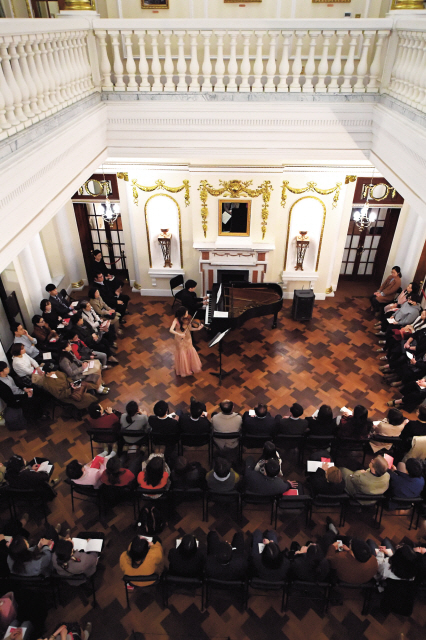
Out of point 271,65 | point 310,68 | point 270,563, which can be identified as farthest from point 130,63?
point 270,563

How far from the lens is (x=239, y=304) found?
8.24 m

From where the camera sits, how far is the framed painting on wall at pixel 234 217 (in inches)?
341

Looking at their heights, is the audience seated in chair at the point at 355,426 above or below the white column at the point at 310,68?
below

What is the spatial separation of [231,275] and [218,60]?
14.9ft

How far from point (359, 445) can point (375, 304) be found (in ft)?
13.7

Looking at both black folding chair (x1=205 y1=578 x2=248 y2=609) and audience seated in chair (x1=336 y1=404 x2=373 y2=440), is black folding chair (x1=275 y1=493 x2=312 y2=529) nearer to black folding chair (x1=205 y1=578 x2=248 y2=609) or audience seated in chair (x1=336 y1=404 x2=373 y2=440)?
black folding chair (x1=205 y1=578 x2=248 y2=609)

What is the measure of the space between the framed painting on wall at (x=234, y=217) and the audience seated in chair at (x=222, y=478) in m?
5.38

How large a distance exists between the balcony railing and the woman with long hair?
11.3ft

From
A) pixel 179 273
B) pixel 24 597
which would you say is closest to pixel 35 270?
pixel 179 273

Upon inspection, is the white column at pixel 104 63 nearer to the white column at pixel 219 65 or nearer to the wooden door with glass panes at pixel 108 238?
the white column at pixel 219 65

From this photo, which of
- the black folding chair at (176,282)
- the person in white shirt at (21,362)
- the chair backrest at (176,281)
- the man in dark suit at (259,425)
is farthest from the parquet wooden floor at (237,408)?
the person in white shirt at (21,362)

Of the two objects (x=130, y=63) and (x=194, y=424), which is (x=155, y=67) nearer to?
(x=130, y=63)

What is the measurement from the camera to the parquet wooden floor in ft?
14.1

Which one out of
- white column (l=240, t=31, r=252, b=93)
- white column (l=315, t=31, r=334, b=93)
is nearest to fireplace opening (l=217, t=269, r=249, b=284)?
white column (l=240, t=31, r=252, b=93)
